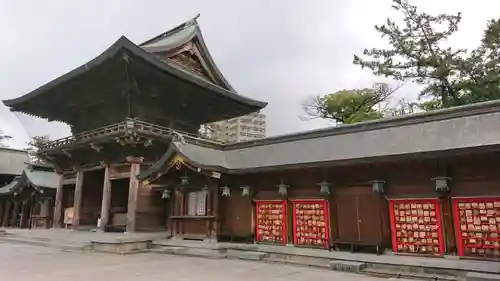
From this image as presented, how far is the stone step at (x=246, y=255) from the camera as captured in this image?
1159 cm

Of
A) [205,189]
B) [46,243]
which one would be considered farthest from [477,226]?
[46,243]

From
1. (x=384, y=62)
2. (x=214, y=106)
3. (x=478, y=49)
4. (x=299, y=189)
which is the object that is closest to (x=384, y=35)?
(x=384, y=62)

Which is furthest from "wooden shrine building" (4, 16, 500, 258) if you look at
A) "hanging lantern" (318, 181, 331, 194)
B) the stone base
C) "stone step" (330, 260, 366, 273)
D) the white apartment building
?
the white apartment building

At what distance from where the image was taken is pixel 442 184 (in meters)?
9.98

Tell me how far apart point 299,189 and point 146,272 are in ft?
20.0

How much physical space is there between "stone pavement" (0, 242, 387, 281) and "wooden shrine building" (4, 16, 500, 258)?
2.74 m

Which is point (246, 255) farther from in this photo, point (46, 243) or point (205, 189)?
point (46, 243)

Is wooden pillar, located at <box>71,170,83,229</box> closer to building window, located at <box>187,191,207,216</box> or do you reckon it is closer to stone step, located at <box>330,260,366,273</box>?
building window, located at <box>187,191,207,216</box>

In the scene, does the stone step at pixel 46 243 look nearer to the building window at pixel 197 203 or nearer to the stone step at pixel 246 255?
the building window at pixel 197 203

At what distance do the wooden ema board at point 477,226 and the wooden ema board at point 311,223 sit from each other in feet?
12.8

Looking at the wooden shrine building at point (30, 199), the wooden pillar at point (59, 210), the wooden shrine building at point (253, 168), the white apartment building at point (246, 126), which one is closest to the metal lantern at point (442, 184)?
the wooden shrine building at point (253, 168)

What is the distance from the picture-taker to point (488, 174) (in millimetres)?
9695

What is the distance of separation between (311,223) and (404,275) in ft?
13.6

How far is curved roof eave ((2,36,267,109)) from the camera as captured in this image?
1586 centimetres
